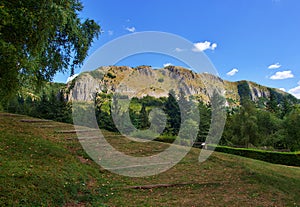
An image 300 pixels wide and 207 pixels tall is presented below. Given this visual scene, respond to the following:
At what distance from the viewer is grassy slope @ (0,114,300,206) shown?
6234mm

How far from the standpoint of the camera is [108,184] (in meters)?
8.46

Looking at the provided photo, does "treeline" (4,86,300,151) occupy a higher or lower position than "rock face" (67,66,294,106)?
lower

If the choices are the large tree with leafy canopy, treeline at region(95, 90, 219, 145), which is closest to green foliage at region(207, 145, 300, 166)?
treeline at region(95, 90, 219, 145)

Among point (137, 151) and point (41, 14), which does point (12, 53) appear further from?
point (137, 151)

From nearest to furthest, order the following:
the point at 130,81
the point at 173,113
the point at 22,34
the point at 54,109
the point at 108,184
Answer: the point at 22,34 < the point at 108,184 < the point at 130,81 < the point at 173,113 < the point at 54,109

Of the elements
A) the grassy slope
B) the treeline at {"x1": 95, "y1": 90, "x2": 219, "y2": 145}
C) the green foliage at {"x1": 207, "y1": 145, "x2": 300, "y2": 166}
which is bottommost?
the green foliage at {"x1": 207, "y1": 145, "x2": 300, "y2": 166}

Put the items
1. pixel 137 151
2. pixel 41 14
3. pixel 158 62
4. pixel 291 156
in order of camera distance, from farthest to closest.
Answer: pixel 291 156 → pixel 137 151 → pixel 158 62 → pixel 41 14

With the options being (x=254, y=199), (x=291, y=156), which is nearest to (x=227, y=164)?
(x=254, y=199)

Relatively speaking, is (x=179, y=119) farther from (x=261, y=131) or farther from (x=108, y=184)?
(x=108, y=184)

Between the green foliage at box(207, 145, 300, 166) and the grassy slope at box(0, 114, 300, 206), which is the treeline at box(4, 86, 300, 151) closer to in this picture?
the green foliage at box(207, 145, 300, 166)

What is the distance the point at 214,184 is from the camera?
30.5 feet

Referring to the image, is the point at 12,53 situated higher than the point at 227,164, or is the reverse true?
the point at 12,53

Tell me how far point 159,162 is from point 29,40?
8893 millimetres

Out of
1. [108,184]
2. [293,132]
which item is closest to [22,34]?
[108,184]
